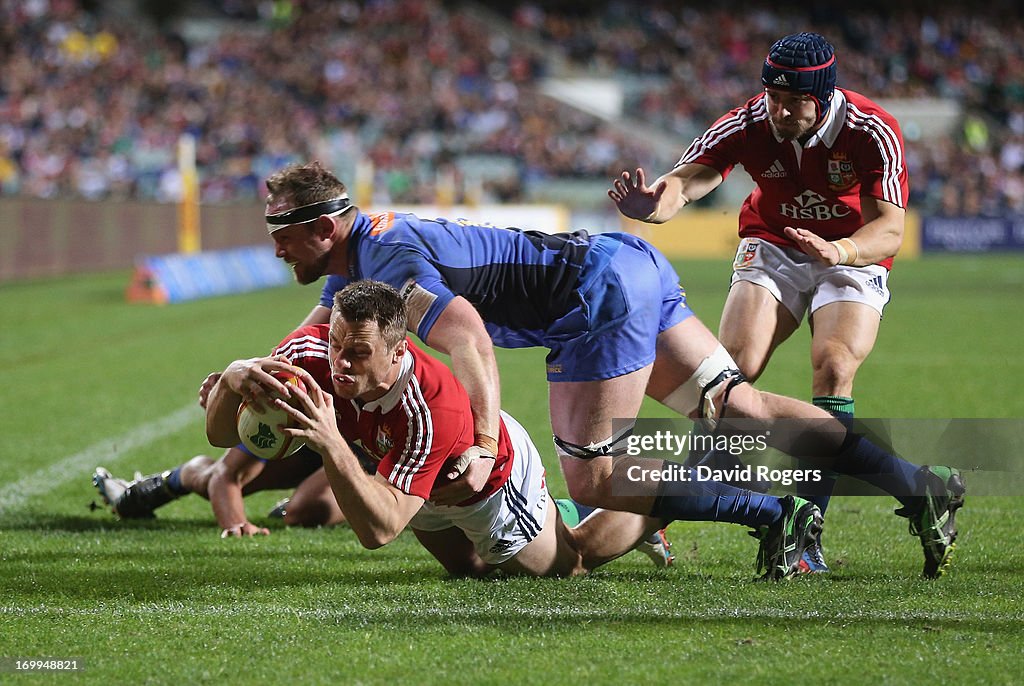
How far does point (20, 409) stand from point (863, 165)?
6236 millimetres

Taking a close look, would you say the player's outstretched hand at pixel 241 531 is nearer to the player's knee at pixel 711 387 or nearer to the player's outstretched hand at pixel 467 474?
the player's outstretched hand at pixel 467 474

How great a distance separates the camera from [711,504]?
4520 mm

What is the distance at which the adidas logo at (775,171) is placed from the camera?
5545 millimetres

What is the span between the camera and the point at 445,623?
398cm

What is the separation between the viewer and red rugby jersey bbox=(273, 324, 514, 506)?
3.91 m

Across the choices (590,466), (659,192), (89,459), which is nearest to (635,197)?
(659,192)

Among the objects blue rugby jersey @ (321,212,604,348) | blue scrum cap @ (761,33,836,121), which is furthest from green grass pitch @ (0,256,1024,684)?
blue scrum cap @ (761,33,836,121)

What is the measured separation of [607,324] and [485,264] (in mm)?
507

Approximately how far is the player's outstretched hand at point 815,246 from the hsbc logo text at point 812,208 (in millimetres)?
662

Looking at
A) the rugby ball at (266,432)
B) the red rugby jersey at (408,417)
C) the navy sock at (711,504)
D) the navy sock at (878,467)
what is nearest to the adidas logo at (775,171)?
the navy sock at (878,467)

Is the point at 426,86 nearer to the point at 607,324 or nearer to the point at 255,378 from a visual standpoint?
the point at 607,324

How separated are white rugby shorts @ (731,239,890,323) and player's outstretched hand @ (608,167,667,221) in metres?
0.52

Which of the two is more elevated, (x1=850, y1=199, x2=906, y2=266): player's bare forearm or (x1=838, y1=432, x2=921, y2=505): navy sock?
(x1=850, y1=199, x2=906, y2=266): player's bare forearm

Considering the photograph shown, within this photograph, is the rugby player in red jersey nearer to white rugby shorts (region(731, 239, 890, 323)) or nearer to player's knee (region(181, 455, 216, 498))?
white rugby shorts (region(731, 239, 890, 323))
